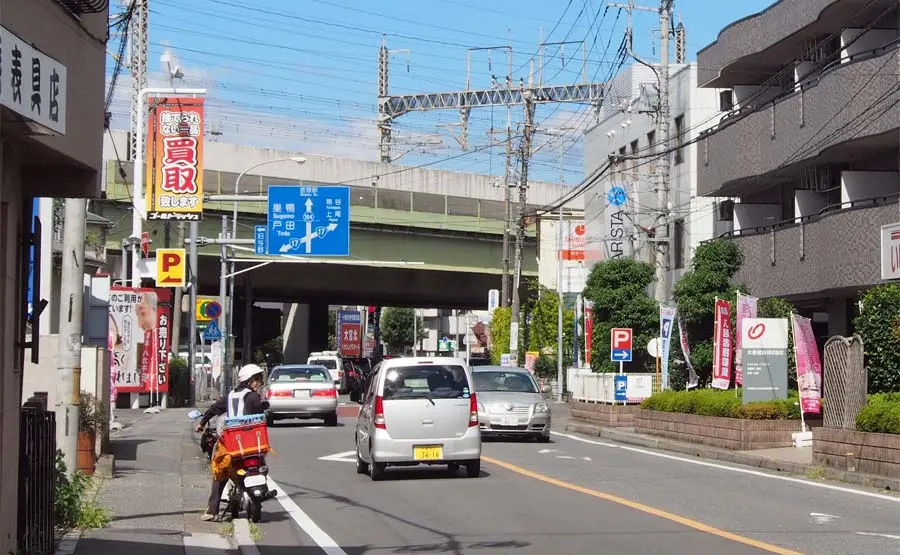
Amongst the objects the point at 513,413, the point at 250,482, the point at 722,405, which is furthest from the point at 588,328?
the point at 250,482

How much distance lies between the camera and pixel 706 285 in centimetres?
3350

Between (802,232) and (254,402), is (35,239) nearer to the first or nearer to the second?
(254,402)

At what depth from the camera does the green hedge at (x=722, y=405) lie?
23359 mm

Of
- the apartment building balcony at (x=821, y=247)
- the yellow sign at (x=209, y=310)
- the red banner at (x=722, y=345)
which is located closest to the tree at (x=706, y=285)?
the apartment building balcony at (x=821, y=247)

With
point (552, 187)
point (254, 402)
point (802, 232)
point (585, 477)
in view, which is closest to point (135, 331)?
point (802, 232)

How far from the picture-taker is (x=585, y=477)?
1852 centimetres

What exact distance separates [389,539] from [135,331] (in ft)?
88.4

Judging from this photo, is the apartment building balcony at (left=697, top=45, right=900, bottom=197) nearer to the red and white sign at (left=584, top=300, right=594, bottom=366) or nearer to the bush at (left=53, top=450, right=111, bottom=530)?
the red and white sign at (left=584, top=300, right=594, bottom=366)

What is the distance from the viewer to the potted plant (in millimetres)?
17500

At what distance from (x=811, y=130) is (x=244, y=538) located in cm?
2125

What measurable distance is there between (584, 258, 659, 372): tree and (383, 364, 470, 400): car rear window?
74.4ft

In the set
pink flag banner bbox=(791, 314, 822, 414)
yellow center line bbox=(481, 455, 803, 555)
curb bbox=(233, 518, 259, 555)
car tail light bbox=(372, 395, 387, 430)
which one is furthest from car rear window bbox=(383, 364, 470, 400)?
pink flag banner bbox=(791, 314, 822, 414)

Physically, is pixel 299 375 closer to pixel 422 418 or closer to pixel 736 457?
pixel 736 457

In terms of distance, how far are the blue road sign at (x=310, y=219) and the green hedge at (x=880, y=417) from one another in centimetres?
1967
